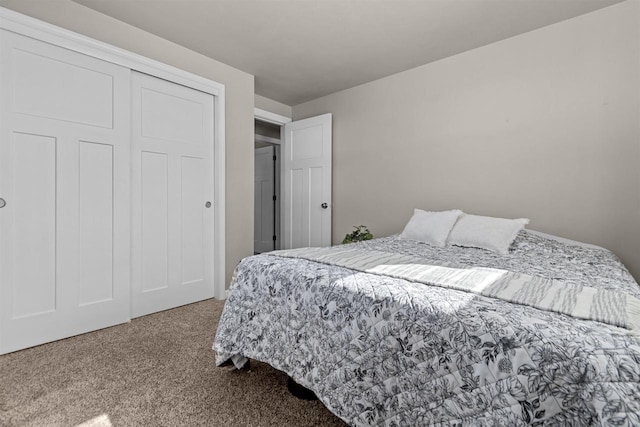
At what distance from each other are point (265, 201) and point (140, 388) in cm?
417

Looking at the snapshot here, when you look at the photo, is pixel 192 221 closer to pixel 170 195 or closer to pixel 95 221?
pixel 170 195

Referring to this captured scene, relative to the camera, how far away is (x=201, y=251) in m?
3.05

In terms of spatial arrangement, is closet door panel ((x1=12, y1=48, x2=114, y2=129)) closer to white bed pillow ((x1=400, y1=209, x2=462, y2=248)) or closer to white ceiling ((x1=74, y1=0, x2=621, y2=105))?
white ceiling ((x1=74, y1=0, x2=621, y2=105))

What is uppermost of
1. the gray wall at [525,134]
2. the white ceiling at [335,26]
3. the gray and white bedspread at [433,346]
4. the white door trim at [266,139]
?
the white ceiling at [335,26]

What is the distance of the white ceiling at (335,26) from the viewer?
2.20 metres

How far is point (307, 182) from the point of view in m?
4.06

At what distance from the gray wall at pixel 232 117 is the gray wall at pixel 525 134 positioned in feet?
4.35

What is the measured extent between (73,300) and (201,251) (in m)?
1.05

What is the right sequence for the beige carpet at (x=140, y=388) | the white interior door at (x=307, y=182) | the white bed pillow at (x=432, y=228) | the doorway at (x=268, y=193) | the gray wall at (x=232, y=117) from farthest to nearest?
the doorway at (x=268, y=193) < the white interior door at (x=307, y=182) < the gray wall at (x=232, y=117) < the white bed pillow at (x=432, y=228) < the beige carpet at (x=140, y=388)

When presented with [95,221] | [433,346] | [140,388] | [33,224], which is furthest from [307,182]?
[433,346]

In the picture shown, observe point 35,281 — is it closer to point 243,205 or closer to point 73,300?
point 73,300

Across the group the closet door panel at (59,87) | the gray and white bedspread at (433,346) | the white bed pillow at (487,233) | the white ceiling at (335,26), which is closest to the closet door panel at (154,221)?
the closet door panel at (59,87)

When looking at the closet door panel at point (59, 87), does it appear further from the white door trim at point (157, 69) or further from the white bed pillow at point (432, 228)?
the white bed pillow at point (432, 228)

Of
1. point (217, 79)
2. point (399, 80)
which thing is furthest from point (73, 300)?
point (399, 80)
